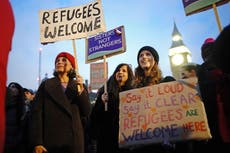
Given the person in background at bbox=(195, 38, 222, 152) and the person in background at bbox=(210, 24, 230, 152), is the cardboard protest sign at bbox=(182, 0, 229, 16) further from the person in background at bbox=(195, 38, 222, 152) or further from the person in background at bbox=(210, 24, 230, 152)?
the person in background at bbox=(210, 24, 230, 152)

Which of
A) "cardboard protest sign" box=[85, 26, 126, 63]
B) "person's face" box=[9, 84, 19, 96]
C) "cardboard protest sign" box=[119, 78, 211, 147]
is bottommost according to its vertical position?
"cardboard protest sign" box=[119, 78, 211, 147]

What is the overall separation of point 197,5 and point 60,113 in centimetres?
290

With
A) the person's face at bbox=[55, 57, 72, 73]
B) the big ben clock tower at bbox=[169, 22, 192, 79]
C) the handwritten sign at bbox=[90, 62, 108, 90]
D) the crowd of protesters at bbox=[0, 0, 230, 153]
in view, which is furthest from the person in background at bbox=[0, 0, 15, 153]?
the big ben clock tower at bbox=[169, 22, 192, 79]

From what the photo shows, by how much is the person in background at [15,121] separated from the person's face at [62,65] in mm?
968

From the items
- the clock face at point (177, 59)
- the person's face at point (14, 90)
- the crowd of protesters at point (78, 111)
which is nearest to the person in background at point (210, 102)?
the crowd of protesters at point (78, 111)

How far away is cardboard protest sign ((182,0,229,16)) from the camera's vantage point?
12.9 ft

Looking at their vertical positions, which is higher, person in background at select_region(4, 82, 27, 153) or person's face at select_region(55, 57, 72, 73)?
person's face at select_region(55, 57, 72, 73)

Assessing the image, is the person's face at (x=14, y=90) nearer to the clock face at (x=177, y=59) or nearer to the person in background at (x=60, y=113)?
the person in background at (x=60, y=113)

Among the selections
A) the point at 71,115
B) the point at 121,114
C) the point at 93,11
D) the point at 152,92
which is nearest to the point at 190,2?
the point at 93,11

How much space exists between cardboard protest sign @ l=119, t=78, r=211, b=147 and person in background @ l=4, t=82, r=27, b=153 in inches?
64.4

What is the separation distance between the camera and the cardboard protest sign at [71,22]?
4.58 meters

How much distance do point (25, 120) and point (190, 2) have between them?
3.41 m

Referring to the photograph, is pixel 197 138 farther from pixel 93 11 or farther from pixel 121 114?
pixel 93 11

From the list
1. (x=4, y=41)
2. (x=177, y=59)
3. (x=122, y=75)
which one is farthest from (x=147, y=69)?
(x=177, y=59)
